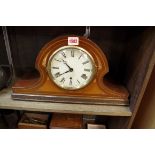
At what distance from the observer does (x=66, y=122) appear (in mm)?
1008

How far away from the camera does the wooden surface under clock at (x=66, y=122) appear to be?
992 millimetres

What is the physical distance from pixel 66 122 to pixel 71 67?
372mm

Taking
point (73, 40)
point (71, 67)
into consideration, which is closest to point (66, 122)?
point (71, 67)

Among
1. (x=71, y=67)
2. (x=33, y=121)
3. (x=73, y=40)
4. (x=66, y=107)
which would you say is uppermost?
(x=73, y=40)

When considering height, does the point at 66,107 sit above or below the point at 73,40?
below

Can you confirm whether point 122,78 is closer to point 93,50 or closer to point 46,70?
point 93,50

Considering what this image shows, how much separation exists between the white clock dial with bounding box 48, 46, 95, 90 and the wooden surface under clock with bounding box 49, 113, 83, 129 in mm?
280

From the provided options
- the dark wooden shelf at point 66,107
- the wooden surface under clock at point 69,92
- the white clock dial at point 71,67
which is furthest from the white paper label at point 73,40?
the dark wooden shelf at point 66,107

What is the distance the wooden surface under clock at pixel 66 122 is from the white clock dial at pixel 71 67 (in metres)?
0.28

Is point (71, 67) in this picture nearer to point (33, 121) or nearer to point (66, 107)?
point (66, 107)

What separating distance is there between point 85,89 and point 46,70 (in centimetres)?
19

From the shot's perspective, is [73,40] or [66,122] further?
[66,122]

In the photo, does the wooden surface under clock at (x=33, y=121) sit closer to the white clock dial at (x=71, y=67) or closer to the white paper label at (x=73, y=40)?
the white clock dial at (x=71, y=67)

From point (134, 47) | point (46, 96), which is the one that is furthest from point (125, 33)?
point (46, 96)
